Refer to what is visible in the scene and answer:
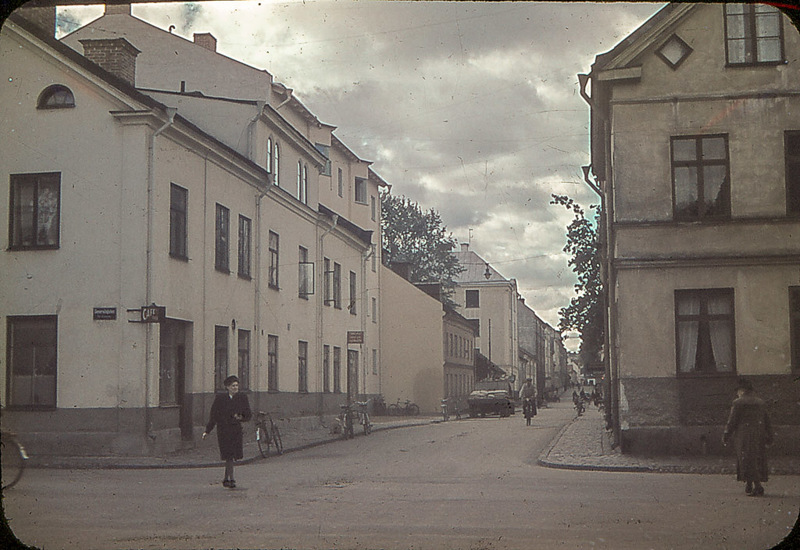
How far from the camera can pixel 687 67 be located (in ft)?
58.9

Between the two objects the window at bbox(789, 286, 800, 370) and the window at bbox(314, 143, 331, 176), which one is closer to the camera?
the window at bbox(789, 286, 800, 370)

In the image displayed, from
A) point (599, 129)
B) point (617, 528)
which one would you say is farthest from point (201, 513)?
point (599, 129)

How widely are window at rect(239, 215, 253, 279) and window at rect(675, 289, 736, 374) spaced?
11023 millimetres

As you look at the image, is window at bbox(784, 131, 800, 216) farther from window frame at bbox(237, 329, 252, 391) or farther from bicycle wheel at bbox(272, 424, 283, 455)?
window frame at bbox(237, 329, 252, 391)

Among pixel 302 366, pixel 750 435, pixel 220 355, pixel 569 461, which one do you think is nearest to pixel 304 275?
pixel 302 366

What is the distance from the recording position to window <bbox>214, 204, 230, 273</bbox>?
22.6 meters

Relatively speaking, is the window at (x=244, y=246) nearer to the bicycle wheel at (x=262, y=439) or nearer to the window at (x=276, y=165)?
the window at (x=276, y=165)

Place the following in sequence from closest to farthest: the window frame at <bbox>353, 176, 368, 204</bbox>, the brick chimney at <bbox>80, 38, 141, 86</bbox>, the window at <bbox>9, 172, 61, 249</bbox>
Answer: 1. the window at <bbox>9, 172, 61, 249</bbox>
2. the brick chimney at <bbox>80, 38, 141, 86</bbox>
3. the window frame at <bbox>353, 176, 368, 204</bbox>

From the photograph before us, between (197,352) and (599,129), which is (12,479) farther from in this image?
(599,129)

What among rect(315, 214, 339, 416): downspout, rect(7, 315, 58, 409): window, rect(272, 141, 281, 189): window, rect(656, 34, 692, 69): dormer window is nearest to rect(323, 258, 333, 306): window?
rect(315, 214, 339, 416): downspout

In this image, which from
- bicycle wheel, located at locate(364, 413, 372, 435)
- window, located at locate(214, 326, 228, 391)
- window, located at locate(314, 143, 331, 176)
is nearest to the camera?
window, located at locate(214, 326, 228, 391)

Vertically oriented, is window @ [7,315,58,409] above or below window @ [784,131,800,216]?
below

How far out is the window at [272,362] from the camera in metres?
25.3

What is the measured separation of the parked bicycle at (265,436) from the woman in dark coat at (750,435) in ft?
32.5
